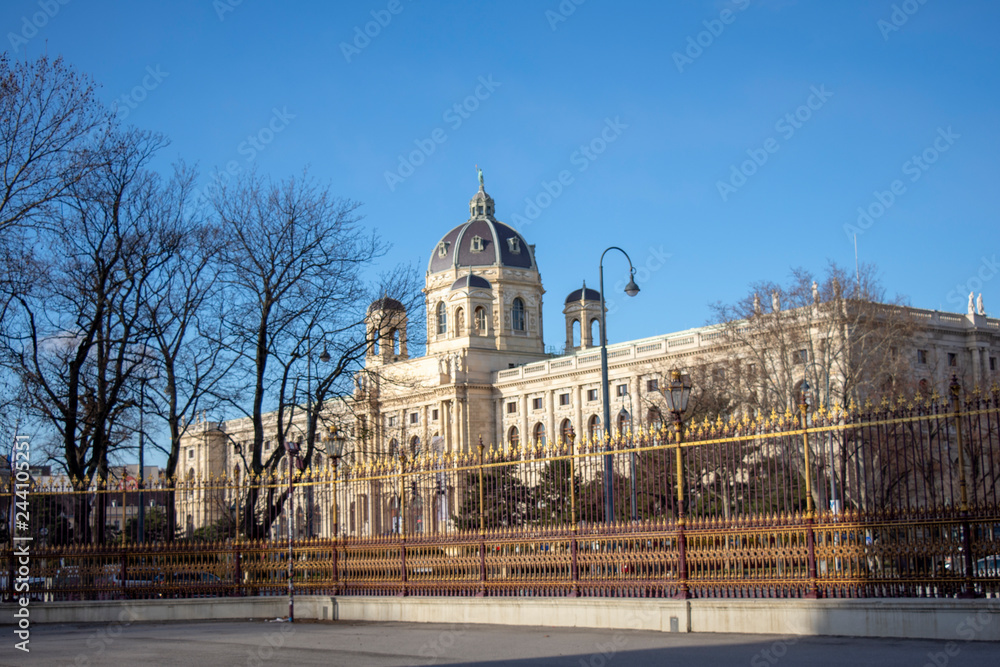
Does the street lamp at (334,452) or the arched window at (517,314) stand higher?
the arched window at (517,314)

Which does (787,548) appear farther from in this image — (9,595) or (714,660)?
(9,595)

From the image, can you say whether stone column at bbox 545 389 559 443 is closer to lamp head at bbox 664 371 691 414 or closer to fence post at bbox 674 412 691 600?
lamp head at bbox 664 371 691 414

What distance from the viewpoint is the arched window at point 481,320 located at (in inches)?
3695

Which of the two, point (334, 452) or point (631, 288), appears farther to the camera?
point (631, 288)

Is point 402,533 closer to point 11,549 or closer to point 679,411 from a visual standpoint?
point 679,411

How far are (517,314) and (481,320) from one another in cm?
431

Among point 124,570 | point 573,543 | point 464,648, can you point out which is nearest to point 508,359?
point 124,570

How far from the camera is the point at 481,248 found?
97.6 m

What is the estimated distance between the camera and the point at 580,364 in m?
81.3

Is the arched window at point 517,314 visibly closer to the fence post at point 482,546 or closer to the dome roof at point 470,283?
the dome roof at point 470,283

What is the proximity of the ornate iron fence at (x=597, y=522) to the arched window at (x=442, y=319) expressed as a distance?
236ft

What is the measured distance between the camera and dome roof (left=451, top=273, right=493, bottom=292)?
92.6 meters

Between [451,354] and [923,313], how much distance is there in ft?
123

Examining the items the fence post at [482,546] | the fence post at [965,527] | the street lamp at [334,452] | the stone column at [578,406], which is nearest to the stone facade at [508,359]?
the stone column at [578,406]
